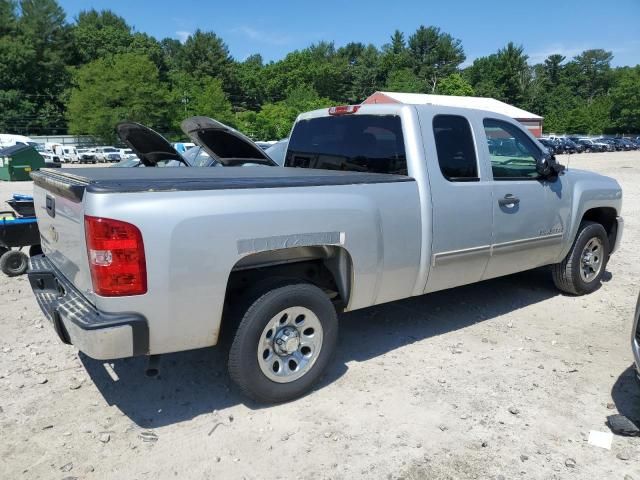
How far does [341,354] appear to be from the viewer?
4.39 meters

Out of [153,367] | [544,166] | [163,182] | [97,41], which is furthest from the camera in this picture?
[97,41]

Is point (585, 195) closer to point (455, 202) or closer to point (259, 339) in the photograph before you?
point (455, 202)

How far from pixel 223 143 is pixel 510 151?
3.20 metres

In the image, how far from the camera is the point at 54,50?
84.1 meters

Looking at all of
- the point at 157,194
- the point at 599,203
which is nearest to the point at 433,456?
the point at 157,194

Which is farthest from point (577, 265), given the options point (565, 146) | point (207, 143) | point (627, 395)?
point (565, 146)

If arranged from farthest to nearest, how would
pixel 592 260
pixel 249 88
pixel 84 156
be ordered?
pixel 249 88, pixel 84 156, pixel 592 260

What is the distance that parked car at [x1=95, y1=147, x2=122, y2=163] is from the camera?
45.9m

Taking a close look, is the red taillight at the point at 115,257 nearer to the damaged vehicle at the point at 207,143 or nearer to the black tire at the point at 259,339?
the black tire at the point at 259,339

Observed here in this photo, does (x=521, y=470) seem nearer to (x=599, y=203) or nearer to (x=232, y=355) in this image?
(x=232, y=355)

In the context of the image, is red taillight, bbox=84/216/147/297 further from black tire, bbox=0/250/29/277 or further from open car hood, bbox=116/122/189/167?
black tire, bbox=0/250/29/277

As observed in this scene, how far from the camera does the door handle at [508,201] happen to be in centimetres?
461

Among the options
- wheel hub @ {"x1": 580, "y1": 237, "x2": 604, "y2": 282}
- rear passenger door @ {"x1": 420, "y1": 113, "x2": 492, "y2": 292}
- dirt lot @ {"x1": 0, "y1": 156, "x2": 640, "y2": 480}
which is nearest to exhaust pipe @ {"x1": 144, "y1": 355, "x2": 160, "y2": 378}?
dirt lot @ {"x1": 0, "y1": 156, "x2": 640, "y2": 480}

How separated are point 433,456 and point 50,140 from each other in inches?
2799
